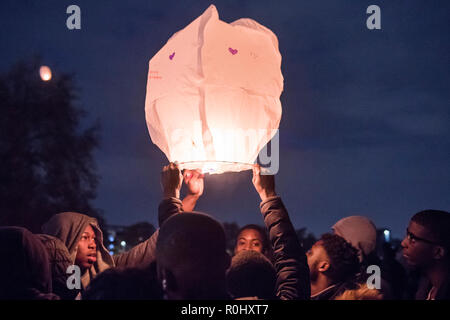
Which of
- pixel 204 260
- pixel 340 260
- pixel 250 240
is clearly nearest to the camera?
pixel 204 260

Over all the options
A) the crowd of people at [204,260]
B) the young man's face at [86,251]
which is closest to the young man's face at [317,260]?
the crowd of people at [204,260]

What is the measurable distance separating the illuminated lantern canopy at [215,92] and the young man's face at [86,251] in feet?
3.25

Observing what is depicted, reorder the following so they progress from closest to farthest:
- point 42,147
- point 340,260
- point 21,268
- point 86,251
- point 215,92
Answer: point 21,268
point 215,92
point 340,260
point 86,251
point 42,147

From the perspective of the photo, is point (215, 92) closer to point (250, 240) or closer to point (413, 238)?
point (413, 238)

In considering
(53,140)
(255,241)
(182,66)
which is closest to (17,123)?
(53,140)

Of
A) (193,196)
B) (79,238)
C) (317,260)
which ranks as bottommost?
(317,260)

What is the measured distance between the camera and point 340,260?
12.2ft

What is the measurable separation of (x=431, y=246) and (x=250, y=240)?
2.45 m

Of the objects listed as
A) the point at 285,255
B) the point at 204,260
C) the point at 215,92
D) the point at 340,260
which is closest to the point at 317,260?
the point at 340,260

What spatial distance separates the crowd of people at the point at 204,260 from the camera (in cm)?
238

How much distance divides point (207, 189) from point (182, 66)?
44.0 inches

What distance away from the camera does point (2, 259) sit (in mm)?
2619

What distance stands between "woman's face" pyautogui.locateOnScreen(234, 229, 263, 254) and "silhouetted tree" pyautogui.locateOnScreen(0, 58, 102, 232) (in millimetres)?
12433

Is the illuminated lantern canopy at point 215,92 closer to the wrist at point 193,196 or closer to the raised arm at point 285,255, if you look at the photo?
the wrist at point 193,196
